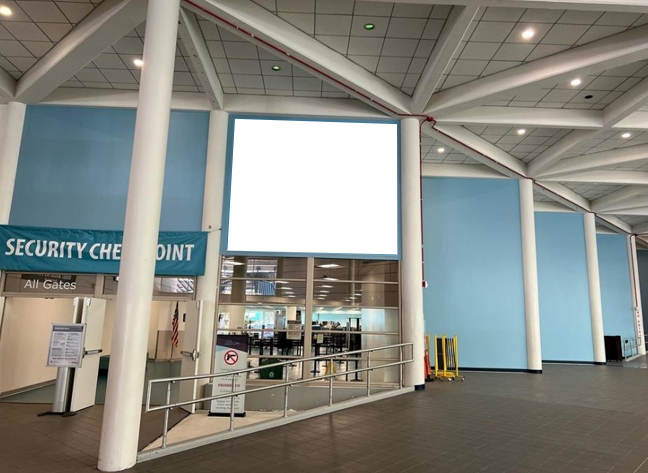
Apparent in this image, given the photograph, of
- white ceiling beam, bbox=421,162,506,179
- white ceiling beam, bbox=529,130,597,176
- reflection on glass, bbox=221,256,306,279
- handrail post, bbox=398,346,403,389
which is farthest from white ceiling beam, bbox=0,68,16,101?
white ceiling beam, bbox=529,130,597,176

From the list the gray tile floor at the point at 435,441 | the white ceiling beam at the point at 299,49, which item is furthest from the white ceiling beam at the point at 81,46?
the gray tile floor at the point at 435,441

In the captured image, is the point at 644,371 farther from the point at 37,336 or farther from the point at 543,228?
the point at 37,336

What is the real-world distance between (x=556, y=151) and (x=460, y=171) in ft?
8.66

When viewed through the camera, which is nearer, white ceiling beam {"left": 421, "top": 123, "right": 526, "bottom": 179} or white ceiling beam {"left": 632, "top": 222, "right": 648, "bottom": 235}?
white ceiling beam {"left": 421, "top": 123, "right": 526, "bottom": 179}

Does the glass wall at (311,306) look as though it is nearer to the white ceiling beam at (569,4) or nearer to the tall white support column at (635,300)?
the white ceiling beam at (569,4)

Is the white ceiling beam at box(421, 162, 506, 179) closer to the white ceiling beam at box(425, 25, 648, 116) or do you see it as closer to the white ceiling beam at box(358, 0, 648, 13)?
the white ceiling beam at box(425, 25, 648, 116)

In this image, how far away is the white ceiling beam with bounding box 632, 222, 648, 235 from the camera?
61.9 ft

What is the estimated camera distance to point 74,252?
8391 mm

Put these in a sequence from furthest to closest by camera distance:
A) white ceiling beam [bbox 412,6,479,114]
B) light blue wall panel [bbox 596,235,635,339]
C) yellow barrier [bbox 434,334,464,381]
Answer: light blue wall panel [bbox 596,235,635,339]
yellow barrier [bbox 434,334,464,381]
white ceiling beam [bbox 412,6,479,114]

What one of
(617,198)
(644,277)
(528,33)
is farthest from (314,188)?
(644,277)

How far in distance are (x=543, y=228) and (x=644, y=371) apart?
5265mm

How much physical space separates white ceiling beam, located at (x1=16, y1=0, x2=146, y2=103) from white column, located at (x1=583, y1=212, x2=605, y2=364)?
15125 millimetres

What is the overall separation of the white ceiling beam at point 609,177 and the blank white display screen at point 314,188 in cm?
658

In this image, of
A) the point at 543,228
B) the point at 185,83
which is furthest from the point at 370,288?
the point at 543,228
